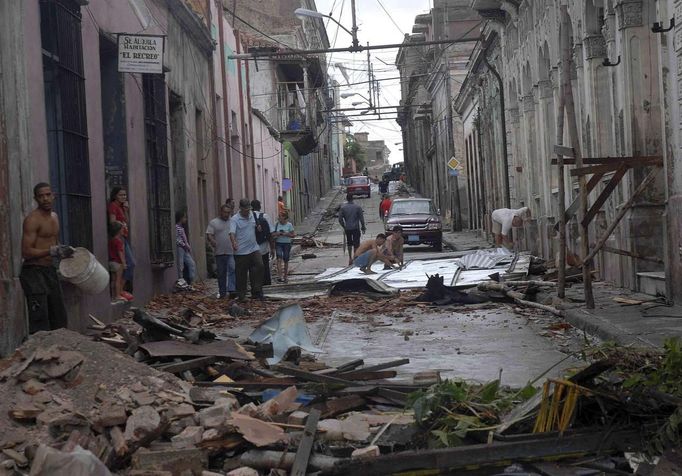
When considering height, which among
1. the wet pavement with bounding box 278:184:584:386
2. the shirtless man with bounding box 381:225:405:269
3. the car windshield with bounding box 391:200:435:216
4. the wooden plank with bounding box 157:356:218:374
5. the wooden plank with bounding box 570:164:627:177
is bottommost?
the wet pavement with bounding box 278:184:584:386

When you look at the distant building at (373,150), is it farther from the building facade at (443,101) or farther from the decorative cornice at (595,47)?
the decorative cornice at (595,47)

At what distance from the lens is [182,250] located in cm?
2080

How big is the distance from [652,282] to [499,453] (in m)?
9.33

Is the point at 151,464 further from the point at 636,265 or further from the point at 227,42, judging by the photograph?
the point at 227,42

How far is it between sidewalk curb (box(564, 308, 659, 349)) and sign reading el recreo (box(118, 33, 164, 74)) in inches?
272

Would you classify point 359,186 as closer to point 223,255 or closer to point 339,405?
point 223,255

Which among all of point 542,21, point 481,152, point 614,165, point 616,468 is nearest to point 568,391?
point 616,468

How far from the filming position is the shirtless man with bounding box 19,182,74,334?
10.4 meters

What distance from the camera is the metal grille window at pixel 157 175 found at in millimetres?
18234

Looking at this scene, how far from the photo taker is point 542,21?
23250mm

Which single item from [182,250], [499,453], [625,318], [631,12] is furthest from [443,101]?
[499,453]

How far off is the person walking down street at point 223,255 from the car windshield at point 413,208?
17467 millimetres

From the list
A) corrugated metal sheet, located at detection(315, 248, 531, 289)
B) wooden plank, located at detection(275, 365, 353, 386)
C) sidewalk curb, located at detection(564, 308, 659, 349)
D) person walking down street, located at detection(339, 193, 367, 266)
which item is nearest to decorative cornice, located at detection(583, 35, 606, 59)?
corrugated metal sheet, located at detection(315, 248, 531, 289)

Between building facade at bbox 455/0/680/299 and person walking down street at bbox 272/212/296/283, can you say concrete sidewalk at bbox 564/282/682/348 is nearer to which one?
building facade at bbox 455/0/680/299
